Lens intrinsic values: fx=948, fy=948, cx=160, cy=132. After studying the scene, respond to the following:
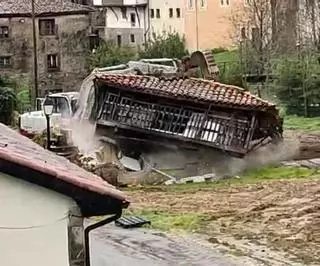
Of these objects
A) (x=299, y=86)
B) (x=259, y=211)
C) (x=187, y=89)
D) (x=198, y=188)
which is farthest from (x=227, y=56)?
(x=259, y=211)

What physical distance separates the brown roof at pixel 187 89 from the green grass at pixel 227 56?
2213cm

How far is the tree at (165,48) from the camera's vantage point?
165 feet

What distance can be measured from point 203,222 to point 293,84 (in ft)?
60.6

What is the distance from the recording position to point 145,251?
704 inches

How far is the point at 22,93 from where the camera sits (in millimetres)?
48875

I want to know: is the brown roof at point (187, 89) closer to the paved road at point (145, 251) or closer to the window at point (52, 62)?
the paved road at point (145, 251)

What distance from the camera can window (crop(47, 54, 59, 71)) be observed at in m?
54.6

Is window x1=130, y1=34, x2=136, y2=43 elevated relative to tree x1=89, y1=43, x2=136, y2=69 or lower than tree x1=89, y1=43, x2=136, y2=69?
elevated

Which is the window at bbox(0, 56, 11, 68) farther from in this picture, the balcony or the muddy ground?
the muddy ground

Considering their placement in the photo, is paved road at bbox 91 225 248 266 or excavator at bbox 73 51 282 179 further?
excavator at bbox 73 51 282 179

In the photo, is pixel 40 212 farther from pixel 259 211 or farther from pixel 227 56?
pixel 227 56

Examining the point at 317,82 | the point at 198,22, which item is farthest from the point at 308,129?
the point at 198,22

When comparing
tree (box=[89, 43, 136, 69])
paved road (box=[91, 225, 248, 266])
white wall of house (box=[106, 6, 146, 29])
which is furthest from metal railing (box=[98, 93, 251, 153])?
white wall of house (box=[106, 6, 146, 29])

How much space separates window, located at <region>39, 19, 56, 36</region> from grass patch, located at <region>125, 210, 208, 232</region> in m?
35.1
